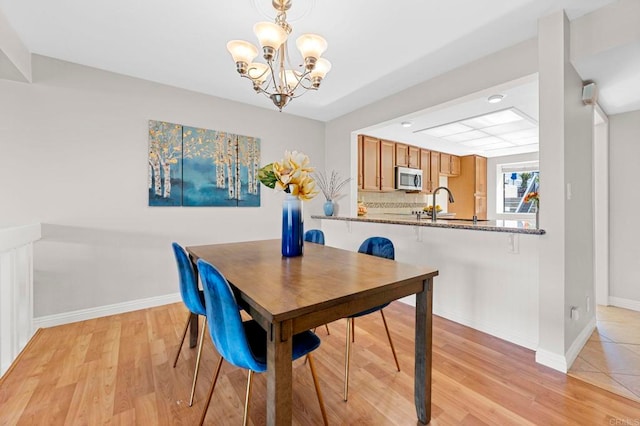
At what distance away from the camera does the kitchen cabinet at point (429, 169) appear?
553cm

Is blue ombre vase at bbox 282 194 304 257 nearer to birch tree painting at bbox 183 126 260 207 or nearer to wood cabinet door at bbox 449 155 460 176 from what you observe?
birch tree painting at bbox 183 126 260 207

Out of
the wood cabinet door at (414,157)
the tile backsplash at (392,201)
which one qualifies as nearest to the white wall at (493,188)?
the tile backsplash at (392,201)

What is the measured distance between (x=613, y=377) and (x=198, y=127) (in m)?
4.21

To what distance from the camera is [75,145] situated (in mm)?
2689

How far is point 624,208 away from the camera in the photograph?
3043 mm

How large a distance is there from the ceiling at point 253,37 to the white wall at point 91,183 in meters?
0.30

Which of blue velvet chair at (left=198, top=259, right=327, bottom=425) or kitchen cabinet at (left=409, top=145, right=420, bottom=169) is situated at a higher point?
kitchen cabinet at (left=409, top=145, right=420, bottom=169)

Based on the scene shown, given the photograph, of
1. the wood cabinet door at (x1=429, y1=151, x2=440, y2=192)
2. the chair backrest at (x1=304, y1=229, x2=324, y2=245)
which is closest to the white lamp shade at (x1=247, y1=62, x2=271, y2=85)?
the chair backrest at (x1=304, y1=229, x2=324, y2=245)

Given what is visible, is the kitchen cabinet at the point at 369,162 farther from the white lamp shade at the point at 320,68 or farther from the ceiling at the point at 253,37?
the white lamp shade at the point at 320,68

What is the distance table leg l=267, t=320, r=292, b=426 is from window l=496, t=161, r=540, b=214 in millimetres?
6539

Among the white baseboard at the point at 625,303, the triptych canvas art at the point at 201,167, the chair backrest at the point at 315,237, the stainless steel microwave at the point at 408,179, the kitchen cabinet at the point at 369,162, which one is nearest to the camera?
the chair backrest at the point at 315,237

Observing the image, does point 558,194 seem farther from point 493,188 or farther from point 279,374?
point 493,188

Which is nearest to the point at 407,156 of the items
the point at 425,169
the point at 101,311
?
the point at 425,169

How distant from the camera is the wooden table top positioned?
1001 mm
